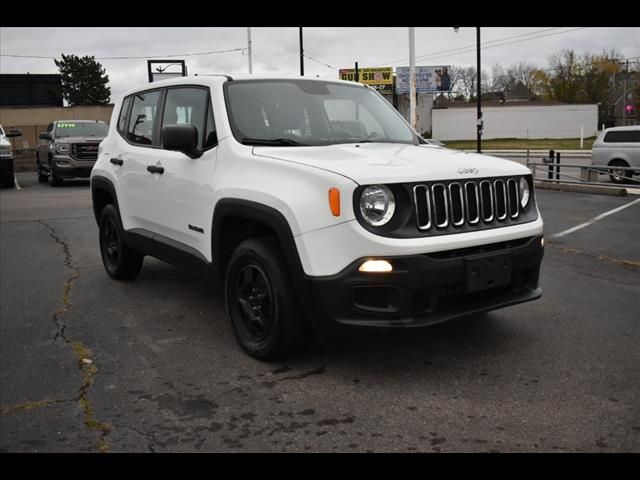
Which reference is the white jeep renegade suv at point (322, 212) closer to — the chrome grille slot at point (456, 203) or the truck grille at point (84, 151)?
the chrome grille slot at point (456, 203)

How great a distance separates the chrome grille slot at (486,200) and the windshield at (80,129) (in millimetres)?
17724

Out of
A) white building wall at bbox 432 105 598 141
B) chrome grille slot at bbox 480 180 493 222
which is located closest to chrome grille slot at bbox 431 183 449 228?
chrome grille slot at bbox 480 180 493 222

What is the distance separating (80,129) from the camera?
2027cm

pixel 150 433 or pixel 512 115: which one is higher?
pixel 512 115

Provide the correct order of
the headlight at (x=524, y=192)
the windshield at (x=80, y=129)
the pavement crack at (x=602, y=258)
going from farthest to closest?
the windshield at (x=80, y=129)
the pavement crack at (x=602, y=258)
the headlight at (x=524, y=192)

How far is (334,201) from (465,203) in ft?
2.83

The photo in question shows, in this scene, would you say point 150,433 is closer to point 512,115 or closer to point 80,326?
point 80,326

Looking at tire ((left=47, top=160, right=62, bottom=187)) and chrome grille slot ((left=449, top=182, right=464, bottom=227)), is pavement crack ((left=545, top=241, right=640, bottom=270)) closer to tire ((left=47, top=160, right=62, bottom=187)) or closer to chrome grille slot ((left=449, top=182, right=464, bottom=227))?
chrome grille slot ((left=449, top=182, right=464, bottom=227))

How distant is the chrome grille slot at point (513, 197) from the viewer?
4.38 meters

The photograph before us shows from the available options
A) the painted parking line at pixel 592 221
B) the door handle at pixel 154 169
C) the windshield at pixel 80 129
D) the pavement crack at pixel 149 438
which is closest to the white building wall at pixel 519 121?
the windshield at pixel 80 129
